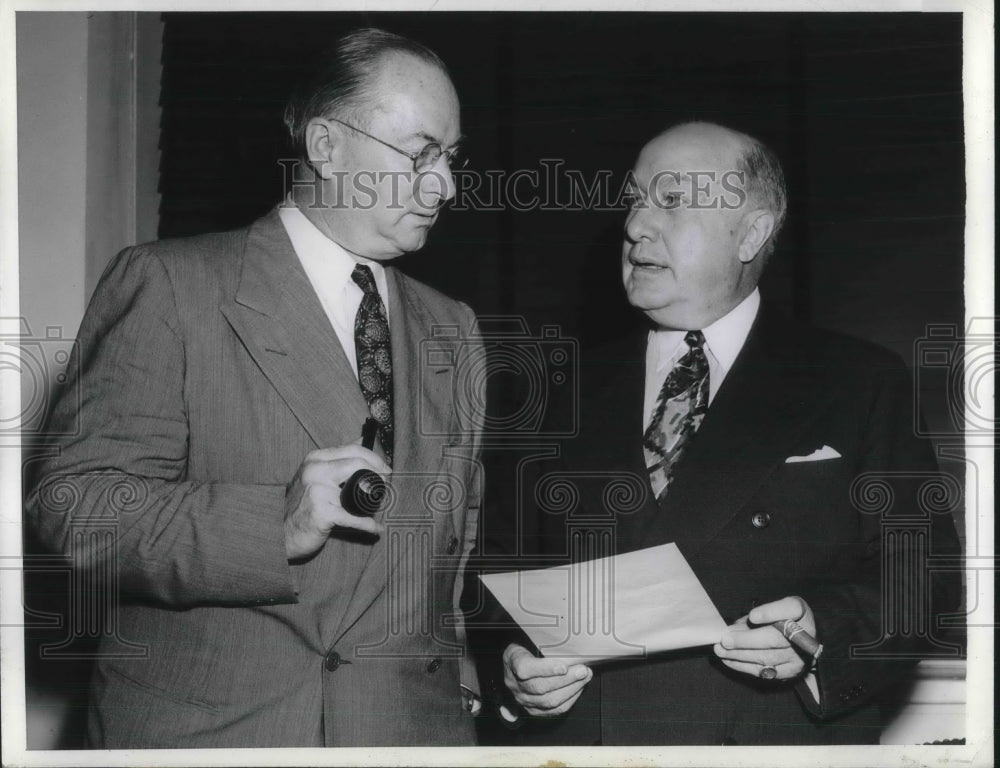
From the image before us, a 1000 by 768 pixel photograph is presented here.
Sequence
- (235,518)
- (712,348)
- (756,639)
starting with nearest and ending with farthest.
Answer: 1. (235,518)
2. (756,639)
3. (712,348)

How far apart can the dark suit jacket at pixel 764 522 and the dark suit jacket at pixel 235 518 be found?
17cm

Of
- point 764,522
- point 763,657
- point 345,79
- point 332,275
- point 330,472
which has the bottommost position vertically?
point 763,657

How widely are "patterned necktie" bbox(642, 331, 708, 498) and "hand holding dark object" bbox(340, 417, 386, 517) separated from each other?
0.53 metres

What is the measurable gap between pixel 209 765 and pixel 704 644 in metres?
0.95

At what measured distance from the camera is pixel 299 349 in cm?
200

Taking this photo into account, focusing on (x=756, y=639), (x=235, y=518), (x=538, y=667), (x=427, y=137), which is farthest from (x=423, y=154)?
(x=756, y=639)

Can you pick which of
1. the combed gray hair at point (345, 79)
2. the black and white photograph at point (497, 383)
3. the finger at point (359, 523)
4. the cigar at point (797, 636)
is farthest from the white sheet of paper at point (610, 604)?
the combed gray hair at point (345, 79)

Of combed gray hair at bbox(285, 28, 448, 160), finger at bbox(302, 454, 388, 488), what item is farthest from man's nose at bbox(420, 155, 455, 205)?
finger at bbox(302, 454, 388, 488)

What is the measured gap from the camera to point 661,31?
226 cm

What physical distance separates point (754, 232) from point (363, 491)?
0.92 m

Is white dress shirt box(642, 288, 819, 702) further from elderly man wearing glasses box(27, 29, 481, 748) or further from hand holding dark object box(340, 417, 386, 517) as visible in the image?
hand holding dark object box(340, 417, 386, 517)

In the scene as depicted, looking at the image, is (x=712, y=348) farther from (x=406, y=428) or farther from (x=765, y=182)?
(x=406, y=428)

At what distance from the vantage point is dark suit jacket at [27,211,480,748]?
6.38 ft

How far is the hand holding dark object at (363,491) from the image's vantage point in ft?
6.41
